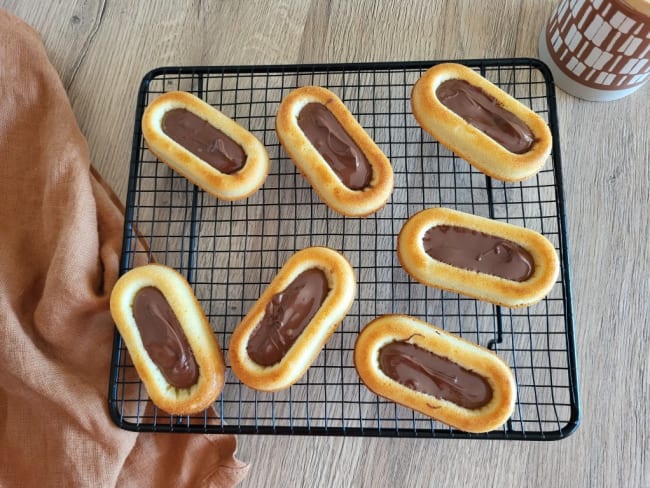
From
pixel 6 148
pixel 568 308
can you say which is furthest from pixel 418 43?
pixel 6 148

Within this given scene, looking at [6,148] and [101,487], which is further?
[6,148]

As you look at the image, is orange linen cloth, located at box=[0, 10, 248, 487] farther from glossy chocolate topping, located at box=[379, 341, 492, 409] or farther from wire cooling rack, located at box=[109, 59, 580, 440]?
glossy chocolate topping, located at box=[379, 341, 492, 409]

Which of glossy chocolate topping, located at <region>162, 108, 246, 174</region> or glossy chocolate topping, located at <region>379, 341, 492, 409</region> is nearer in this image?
glossy chocolate topping, located at <region>379, 341, 492, 409</region>

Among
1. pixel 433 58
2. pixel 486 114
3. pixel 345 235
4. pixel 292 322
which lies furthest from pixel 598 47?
pixel 292 322

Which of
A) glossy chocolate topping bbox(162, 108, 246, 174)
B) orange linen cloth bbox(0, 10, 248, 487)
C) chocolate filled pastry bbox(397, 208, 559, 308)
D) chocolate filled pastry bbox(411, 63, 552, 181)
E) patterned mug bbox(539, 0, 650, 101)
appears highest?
patterned mug bbox(539, 0, 650, 101)

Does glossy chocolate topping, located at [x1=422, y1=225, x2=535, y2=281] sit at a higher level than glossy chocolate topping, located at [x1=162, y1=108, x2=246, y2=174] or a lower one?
lower

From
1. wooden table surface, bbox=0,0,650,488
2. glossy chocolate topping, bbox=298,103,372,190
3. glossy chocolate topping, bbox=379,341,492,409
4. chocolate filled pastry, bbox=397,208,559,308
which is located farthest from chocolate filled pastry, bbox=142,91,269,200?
glossy chocolate topping, bbox=379,341,492,409

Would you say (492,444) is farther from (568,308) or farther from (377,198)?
(377,198)
